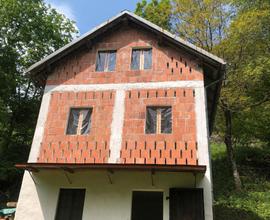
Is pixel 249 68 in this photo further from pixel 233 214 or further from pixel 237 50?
pixel 233 214

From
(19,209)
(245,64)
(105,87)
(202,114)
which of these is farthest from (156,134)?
(245,64)

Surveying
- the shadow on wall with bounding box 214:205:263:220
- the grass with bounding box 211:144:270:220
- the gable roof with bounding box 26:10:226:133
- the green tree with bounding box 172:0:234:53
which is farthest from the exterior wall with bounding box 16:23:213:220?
the green tree with bounding box 172:0:234:53

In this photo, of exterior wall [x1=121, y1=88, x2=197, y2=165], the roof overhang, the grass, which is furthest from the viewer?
the grass

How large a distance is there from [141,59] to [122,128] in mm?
3270

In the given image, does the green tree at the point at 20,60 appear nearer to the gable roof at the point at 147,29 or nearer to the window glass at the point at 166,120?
the gable roof at the point at 147,29

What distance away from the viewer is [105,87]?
11.5m

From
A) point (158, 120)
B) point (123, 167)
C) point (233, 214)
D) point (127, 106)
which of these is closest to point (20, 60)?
point (127, 106)

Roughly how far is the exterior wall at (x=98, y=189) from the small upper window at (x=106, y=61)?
449 centimetres

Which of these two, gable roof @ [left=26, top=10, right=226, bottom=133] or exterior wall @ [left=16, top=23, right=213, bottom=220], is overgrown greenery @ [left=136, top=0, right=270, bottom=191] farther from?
exterior wall @ [left=16, top=23, right=213, bottom=220]

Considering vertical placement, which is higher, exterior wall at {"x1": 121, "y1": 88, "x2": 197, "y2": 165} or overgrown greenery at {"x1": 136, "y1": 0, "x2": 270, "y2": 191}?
overgrown greenery at {"x1": 136, "y1": 0, "x2": 270, "y2": 191}

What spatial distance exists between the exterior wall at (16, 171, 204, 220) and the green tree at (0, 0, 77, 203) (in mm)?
9919

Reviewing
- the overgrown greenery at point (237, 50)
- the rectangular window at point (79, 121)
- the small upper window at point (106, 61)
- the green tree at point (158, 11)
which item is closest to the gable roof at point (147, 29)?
the small upper window at point (106, 61)

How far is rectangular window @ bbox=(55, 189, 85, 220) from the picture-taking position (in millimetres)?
9859

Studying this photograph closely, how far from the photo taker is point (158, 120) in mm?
10531
